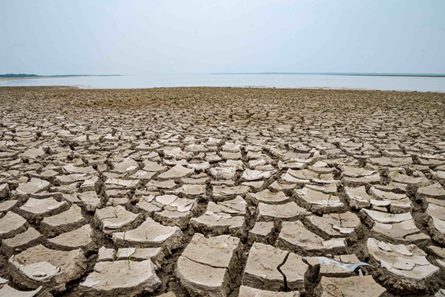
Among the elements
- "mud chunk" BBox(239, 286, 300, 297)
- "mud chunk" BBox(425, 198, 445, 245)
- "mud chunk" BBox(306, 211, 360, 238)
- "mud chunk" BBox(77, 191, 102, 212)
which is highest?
"mud chunk" BBox(425, 198, 445, 245)

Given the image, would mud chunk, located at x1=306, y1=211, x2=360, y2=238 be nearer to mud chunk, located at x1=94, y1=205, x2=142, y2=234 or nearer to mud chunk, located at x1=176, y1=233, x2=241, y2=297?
mud chunk, located at x1=176, y1=233, x2=241, y2=297

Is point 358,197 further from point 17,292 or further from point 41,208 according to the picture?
point 41,208

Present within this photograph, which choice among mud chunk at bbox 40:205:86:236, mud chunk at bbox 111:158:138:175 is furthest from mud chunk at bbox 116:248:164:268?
mud chunk at bbox 111:158:138:175

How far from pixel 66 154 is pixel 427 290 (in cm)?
290

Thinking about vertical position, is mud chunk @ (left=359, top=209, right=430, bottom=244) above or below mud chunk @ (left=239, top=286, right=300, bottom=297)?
above

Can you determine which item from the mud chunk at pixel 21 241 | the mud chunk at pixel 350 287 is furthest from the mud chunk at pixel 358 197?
the mud chunk at pixel 21 241

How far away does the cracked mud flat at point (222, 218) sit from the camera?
1.07 m

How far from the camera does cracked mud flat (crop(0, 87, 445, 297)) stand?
42.0 inches

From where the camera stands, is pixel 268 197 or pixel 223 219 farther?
pixel 268 197

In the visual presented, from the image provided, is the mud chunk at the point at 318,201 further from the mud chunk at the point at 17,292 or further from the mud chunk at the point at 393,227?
the mud chunk at the point at 17,292

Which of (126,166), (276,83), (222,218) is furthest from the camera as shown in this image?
(276,83)

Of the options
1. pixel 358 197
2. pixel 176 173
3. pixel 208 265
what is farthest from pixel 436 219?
pixel 176 173

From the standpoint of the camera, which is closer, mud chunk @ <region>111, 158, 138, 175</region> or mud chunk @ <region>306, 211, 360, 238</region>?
mud chunk @ <region>306, 211, 360, 238</region>

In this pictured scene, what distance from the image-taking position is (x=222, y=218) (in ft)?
4.97
